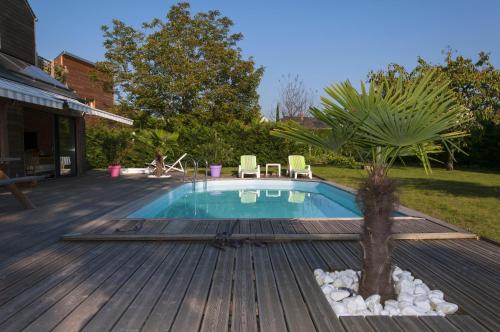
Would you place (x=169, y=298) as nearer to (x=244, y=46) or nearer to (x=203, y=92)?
(x=203, y=92)

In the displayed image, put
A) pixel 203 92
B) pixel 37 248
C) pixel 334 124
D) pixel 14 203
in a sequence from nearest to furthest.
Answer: pixel 334 124
pixel 37 248
pixel 14 203
pixel 203 92

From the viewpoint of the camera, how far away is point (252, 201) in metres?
10.6

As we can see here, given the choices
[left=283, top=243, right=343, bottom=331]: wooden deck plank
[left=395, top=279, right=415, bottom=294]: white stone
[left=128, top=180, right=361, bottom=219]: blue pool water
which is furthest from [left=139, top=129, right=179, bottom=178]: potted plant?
[left=395, top=279, right=415, bottom=294]: white stone

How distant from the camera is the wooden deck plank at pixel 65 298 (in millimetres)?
2586

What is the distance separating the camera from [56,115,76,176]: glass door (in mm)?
13289

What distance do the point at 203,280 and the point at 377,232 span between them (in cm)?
171

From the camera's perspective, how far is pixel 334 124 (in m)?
2.76

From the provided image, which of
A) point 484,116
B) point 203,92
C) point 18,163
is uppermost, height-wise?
point 203,92

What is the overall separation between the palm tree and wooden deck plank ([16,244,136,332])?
87.8 inches

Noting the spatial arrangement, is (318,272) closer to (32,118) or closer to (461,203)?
(461,203)

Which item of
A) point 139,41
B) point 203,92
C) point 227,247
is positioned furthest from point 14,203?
point 139,41

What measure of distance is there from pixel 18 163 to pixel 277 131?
11086 mm

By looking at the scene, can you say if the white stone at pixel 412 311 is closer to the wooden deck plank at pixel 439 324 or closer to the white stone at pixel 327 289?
the wooden deck plank at pixel 439 324

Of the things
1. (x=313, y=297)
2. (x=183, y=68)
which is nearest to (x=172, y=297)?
(x=313, y=297)
